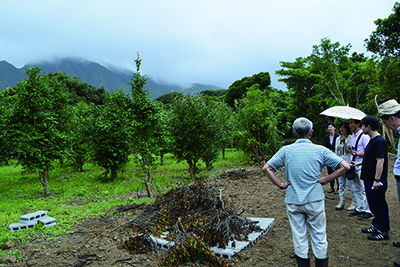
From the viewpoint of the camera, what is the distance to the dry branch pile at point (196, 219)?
13.2 ft

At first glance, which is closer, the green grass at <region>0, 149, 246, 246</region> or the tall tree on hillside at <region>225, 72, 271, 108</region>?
the green grass at <region>0, 149, 246, 246</region>

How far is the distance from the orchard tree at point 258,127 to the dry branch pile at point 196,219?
28.6 feet

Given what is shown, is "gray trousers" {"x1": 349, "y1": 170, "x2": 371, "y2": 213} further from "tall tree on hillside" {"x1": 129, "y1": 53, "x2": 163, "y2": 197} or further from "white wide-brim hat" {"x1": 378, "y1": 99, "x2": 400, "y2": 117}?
"tall tree on hillside" {"x1": 129, "y1": 53, "x2": 163, "y2": 197}

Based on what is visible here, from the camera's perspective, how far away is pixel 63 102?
1355cm

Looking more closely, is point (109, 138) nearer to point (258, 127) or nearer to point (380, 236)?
point (258, 127)

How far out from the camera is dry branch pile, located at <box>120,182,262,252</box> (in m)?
4.02

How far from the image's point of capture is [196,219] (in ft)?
14.8

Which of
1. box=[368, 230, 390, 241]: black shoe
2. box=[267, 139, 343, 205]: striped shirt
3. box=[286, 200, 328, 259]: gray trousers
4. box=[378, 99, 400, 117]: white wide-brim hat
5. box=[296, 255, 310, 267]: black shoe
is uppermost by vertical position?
box=[378, 99, 400, 117]: white wide-brim hat

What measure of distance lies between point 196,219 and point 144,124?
445 centimetres

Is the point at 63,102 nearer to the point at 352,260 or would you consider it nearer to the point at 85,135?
the point at 85,135

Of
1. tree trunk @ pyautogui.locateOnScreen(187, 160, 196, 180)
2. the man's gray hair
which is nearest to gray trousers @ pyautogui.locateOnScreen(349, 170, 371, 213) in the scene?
the man's gray hair

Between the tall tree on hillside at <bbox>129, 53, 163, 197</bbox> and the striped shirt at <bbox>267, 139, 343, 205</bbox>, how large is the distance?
19.3ft

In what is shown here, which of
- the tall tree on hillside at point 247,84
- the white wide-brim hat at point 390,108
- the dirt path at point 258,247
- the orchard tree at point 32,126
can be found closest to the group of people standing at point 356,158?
the dirt path at point 258,247

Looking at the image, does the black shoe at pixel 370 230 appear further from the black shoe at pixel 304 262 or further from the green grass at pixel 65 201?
the green grass at pixel 65 201
